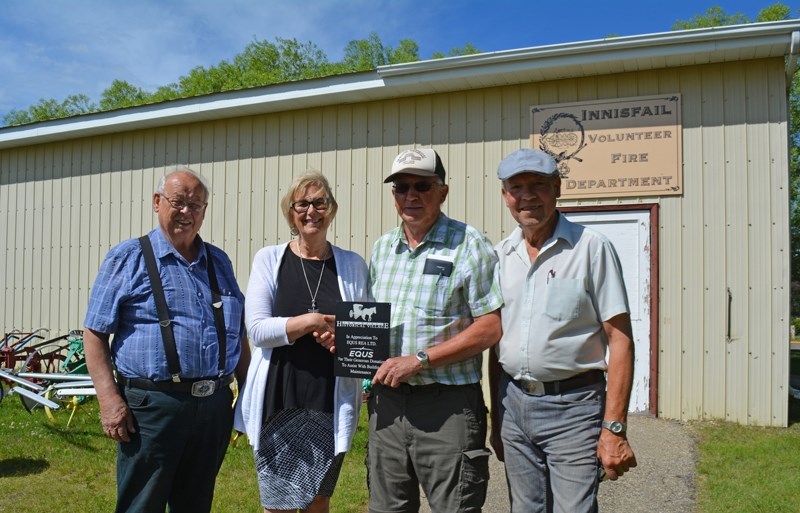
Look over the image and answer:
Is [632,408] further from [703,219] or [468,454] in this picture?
[468,454]

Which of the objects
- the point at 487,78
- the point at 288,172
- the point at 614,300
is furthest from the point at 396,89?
the point at 614,300

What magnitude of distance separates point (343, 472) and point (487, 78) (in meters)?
4.68

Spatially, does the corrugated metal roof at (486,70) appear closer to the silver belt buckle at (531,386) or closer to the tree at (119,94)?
the silver belt buckle at (531,386)

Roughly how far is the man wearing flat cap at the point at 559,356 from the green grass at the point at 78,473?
2186mm

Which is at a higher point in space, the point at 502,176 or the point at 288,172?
the point at 288,172

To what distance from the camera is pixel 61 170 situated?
416 inches

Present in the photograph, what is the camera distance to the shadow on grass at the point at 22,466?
522 centimetres

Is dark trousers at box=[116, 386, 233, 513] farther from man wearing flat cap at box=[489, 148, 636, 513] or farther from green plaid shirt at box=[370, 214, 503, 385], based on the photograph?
man wearing flat cap at box=[489, 148, 636, 513]

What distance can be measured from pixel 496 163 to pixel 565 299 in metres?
5.35

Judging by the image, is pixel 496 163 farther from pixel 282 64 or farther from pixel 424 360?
pixel 282 64

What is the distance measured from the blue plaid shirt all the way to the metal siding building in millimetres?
5270

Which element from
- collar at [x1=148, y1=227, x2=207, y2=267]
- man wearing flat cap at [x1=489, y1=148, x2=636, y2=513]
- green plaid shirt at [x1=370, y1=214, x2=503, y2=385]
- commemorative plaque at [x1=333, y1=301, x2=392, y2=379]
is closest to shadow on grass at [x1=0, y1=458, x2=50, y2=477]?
collar at [x1=148, y1=227, x2=207, y2=267]

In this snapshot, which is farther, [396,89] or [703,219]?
[396,89]

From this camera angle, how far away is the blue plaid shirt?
Result: 270cm
